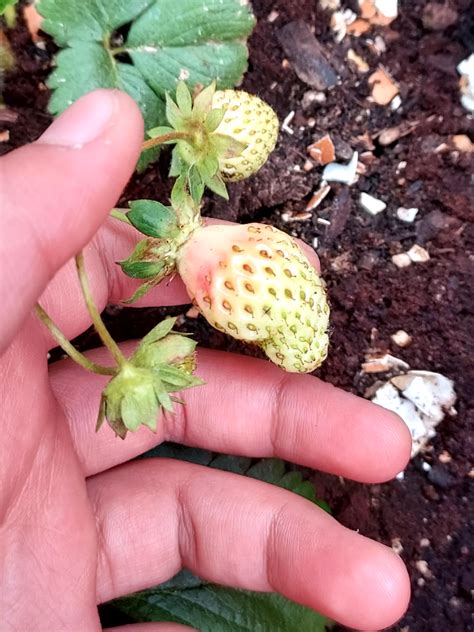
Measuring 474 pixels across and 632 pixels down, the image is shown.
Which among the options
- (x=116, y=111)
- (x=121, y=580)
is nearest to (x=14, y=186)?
(x=116, y=111)

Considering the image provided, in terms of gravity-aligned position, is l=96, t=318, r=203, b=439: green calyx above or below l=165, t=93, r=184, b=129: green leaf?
below

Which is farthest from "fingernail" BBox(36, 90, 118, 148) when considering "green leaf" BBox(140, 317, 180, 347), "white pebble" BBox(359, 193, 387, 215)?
"white pebble" BBox(359, 193, 387, 215)

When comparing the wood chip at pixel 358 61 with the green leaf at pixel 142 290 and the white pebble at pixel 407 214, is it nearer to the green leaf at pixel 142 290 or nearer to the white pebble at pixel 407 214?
the white pebble at pixel 407 214

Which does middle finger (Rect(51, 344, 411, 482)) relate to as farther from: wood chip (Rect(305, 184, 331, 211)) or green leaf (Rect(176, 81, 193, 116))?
green leaf (Rect(176, 81, 193, 116))

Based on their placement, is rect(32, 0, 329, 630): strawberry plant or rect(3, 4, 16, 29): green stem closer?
rect(32, 0, 329, 630): strawberry plant

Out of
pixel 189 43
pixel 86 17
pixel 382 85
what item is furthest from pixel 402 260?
pixel 86 17

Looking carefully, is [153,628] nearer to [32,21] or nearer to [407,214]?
[407,214]

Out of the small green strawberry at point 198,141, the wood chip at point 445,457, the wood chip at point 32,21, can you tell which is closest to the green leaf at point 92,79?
the wood chip at point 32,21
